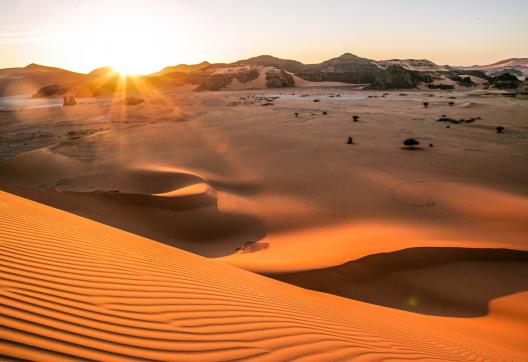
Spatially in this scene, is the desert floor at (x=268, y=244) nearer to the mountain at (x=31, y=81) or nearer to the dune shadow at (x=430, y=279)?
the dune shadow at (x=430, y=279)

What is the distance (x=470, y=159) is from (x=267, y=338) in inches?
606

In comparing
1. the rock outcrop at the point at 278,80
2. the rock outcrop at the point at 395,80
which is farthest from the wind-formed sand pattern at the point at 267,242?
the rock outcrop at the point at 278,80

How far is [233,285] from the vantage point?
4527 mm

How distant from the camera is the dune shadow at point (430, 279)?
21.0 feet

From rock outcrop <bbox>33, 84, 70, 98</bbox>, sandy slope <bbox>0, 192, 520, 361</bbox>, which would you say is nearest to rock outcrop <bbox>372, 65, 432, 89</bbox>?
rock outcrop <bbox>33, 84, 70, 98</bbox>

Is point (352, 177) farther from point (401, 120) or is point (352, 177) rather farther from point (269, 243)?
point (401, 120)

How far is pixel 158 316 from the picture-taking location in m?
2.91

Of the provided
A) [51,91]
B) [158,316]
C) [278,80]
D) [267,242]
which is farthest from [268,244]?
[278,80]

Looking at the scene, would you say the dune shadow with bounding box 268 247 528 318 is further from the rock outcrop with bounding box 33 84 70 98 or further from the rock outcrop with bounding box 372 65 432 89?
the rock outcrop with bounding box 33 84 70 98

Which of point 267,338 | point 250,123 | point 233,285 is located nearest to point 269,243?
point 233,285

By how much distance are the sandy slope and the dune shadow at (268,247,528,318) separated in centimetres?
127

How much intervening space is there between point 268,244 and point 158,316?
631cm

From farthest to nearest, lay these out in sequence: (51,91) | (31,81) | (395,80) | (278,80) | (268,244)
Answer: (31,81), (278,80), (395,80), (51,91), (268,244)

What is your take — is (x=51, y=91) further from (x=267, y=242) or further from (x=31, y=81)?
(x=267, y=242)
